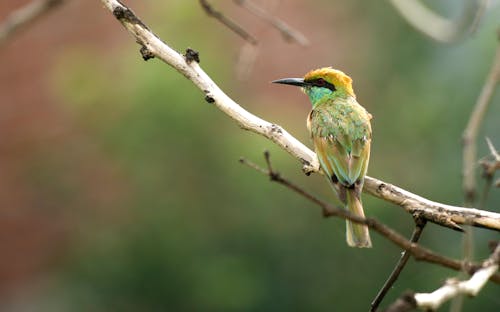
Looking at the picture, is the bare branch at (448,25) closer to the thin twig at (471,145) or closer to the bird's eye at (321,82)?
the bird's eye at (321,82)

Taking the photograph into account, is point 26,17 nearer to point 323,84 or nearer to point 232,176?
point 323,84

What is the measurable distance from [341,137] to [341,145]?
0.22 ft

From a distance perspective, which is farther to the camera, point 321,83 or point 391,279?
point 321,83

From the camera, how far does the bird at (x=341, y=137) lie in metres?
2.86

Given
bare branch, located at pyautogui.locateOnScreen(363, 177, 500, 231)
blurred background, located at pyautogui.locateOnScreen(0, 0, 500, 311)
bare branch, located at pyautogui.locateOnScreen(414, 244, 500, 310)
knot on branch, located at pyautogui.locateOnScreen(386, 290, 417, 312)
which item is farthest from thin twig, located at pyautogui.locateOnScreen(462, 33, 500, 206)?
blurred background, located at pyautogui.locateOnScreen(0, 0, 500, 311)

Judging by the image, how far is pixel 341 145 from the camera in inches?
125

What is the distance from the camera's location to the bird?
286 centimetres

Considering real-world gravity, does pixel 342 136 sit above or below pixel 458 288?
above

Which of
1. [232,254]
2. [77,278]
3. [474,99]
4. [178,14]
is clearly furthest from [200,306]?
[474,99]

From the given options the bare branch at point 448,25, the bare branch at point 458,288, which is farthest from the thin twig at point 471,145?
the bare branch at point 448,25

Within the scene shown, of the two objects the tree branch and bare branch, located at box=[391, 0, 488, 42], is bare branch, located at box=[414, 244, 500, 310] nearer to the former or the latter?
the tree branch

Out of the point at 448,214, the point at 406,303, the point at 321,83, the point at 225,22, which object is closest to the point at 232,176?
the point at 321,83

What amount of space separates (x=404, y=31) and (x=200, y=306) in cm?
275

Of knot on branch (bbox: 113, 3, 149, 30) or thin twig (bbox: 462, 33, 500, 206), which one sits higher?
knot on branch (bbox: 113, 3, 149, 30)
